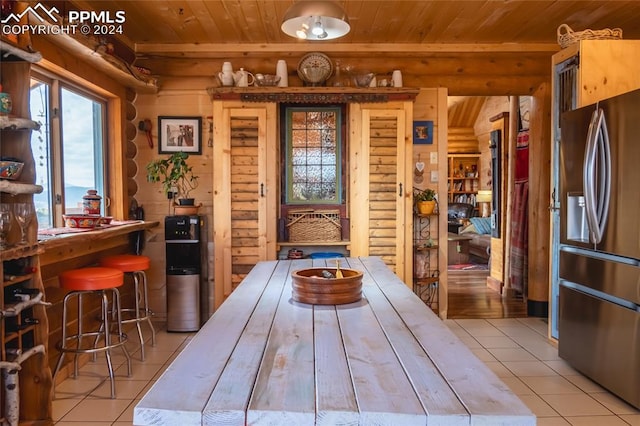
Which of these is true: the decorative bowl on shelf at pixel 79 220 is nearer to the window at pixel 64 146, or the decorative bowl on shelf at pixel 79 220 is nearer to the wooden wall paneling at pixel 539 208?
the window at pixel 64 146

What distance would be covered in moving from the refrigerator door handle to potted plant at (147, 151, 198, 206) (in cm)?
305

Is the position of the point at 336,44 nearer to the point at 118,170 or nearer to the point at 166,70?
the point at 166,70

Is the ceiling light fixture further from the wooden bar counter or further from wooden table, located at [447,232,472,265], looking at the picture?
wooden table, located at [447,232,472,265]

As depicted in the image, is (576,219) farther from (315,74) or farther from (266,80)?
(266,80)

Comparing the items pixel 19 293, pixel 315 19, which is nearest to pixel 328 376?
pixel 315 19

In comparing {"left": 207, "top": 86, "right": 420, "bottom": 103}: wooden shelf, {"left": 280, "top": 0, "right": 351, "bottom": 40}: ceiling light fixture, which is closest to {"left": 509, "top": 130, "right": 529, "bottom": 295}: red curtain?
{"left": 207, "top": 86, "right": 420, "bottom": 103}: wooden shelf

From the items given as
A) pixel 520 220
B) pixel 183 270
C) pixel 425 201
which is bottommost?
pixel 183 270

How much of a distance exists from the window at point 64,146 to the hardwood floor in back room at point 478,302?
11.4 ft

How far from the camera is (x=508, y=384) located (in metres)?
3.10

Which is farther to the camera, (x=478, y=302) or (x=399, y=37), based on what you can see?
(x=478, y=302)

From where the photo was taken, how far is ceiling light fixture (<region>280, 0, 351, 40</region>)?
2.22m

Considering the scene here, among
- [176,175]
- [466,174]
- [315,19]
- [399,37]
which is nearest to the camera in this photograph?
[315,19]

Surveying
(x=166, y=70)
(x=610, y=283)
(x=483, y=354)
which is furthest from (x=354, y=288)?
(x=166, y=70)

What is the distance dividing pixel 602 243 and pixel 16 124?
3262 millimetres
